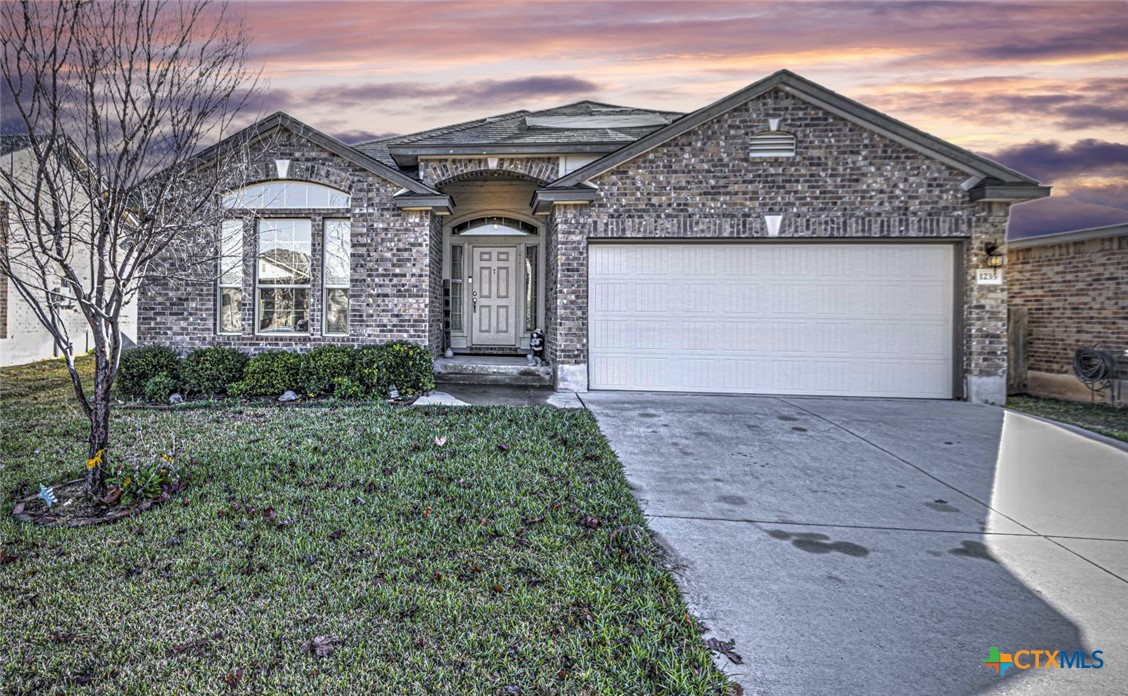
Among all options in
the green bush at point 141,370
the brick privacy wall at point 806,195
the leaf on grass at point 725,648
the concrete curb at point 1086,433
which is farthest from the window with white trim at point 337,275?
the concrete curb at point 1086,433

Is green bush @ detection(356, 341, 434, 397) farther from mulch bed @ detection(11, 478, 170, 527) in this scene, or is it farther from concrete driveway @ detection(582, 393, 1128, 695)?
mulch bed @ detection(11, 478, 170, 527)

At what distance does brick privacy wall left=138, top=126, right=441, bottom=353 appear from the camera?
31.0ft

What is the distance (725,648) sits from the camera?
8.23ft

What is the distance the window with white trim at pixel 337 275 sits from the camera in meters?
9.61

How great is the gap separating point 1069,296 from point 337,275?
1266cm

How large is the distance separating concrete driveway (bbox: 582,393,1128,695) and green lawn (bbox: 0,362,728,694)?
1.41 feet

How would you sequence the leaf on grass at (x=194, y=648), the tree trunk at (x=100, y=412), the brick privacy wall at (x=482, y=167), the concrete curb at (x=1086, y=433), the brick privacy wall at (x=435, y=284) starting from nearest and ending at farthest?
the leaf on grass at (x=194, y=648) < the tree trunk at (x=100, y=412) < the concrete curb at (x=1086, y=433) < the brick privacy wall at (x=435, y=284) < the brick privacy wall at (x=482, y=167)

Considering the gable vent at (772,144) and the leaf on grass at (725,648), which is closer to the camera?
the leaf on grass at (725,648)

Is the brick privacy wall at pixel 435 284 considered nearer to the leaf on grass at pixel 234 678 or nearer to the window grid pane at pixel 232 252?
the window grid pane at pixel 232 252

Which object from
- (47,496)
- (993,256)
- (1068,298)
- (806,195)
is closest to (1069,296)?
(1068,298)

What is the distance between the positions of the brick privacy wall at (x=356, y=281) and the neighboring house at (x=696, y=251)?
0.09ft

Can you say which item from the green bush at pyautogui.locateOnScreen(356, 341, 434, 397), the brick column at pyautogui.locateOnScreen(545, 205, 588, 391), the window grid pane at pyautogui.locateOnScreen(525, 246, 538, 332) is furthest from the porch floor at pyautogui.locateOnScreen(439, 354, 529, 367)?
the green bush at pyautogui.locateOnScreen(356, 341, 434, 397)

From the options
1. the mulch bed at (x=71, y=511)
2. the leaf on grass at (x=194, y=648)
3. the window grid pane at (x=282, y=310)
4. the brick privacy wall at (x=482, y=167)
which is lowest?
the leaf on grass at (x=194, y=648)

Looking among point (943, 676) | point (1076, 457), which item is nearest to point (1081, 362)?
point (1076, 457)
